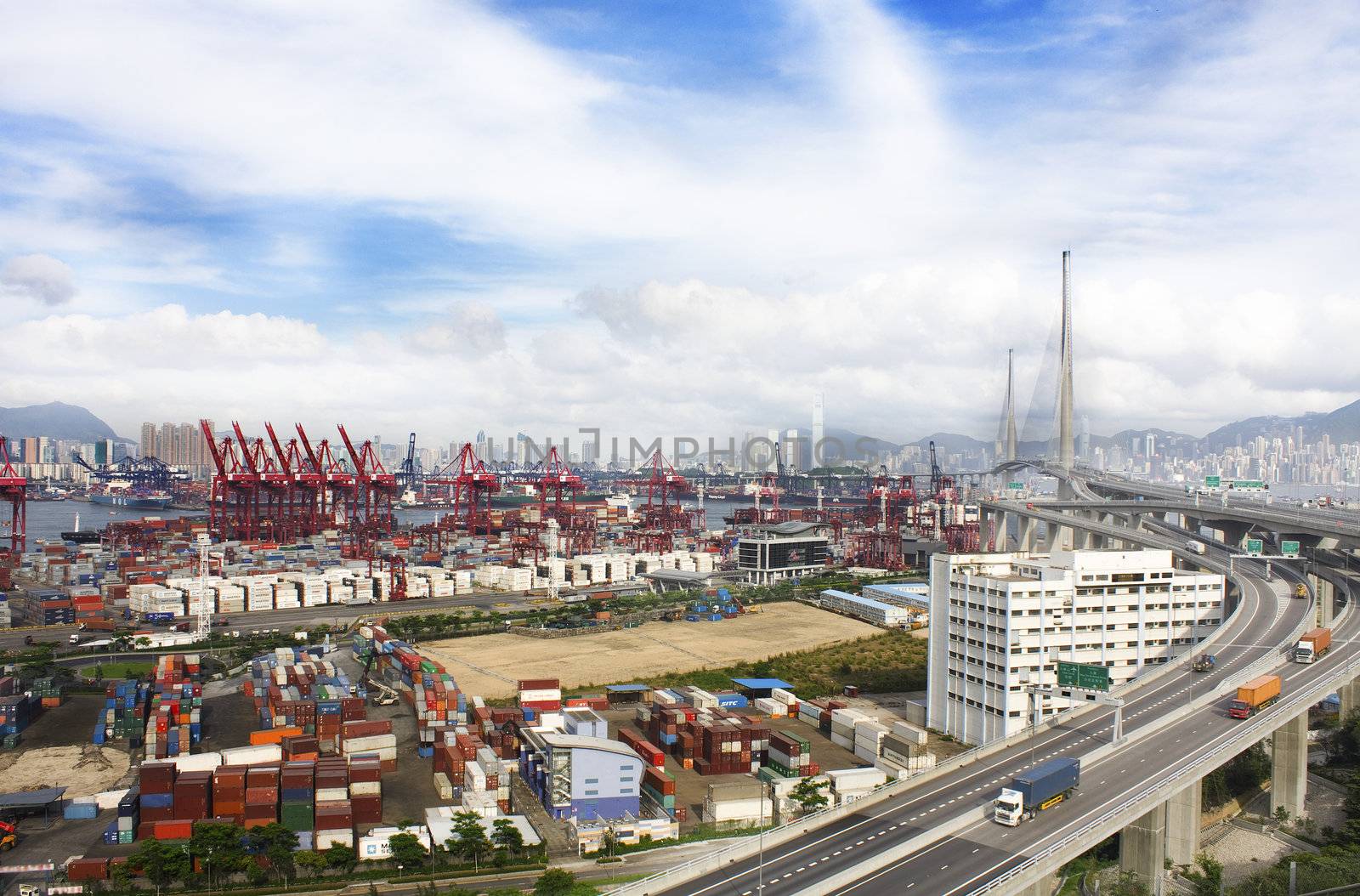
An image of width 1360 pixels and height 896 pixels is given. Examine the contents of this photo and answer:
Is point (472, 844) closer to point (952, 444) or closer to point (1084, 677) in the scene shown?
point (1084, 677)

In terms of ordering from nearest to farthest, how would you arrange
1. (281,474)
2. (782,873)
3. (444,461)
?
(782,873), (281,474), (444,461)

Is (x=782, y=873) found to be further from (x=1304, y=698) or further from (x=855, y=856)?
(x=1304, y=698)

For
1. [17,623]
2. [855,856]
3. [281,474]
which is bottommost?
[17,623]

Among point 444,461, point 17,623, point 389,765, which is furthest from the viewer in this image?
point 444,461

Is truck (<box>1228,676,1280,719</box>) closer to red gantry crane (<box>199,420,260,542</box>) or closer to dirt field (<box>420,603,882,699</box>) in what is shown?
dirt field (<box>420,603,882,699</box>)

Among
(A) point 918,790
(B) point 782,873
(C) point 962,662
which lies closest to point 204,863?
(B) point 782,873
